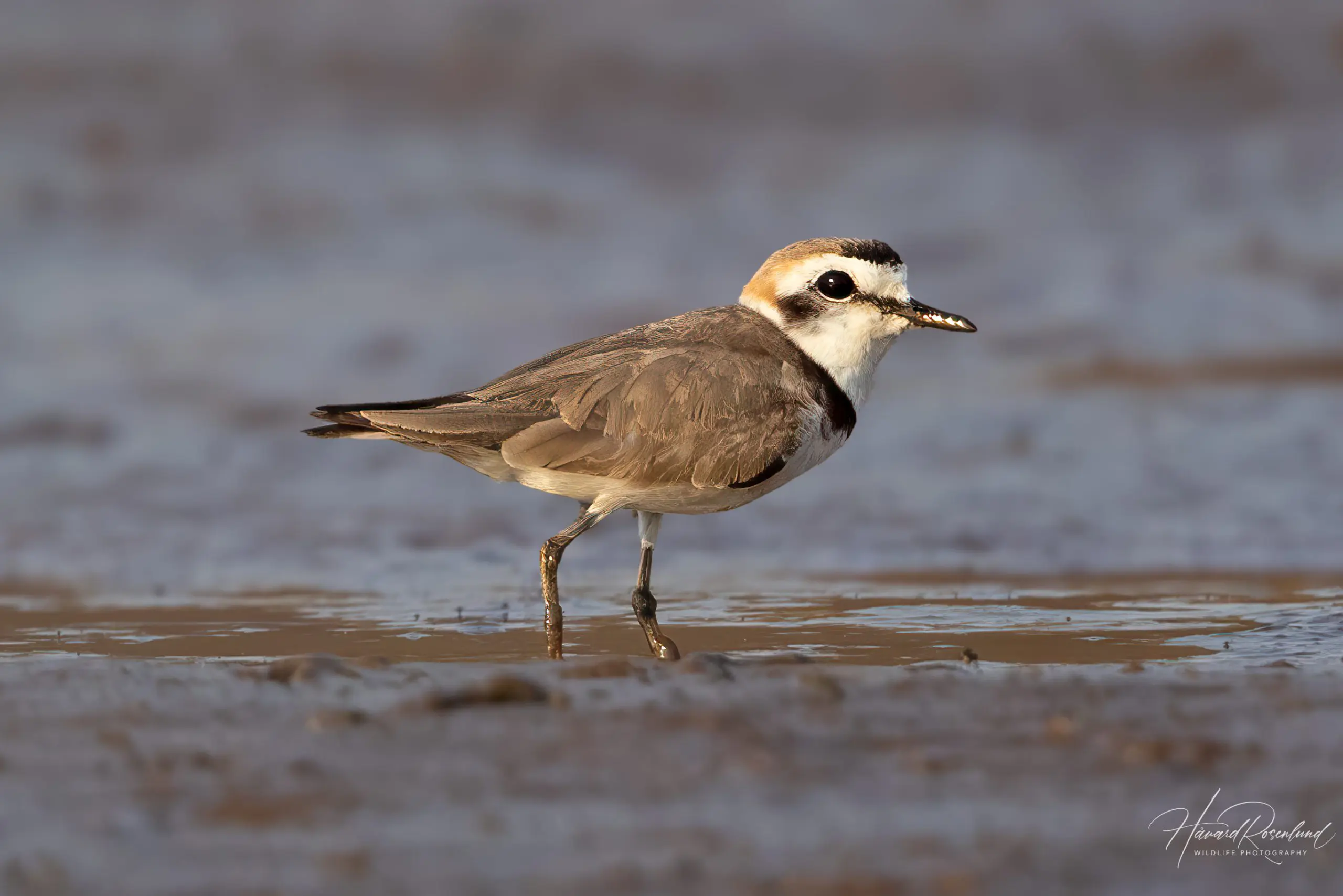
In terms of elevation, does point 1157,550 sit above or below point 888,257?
below

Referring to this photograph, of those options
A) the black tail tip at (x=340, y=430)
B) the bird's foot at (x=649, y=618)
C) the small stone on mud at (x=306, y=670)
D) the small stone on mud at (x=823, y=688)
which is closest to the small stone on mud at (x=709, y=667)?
the small stone on mud at (x=823, y=688)

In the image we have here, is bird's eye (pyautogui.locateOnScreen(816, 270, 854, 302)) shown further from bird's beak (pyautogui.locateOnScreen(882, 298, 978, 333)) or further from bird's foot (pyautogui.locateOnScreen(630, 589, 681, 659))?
bird's foot (pyautogui.locateOnScreen(630, 589, 681, 659))

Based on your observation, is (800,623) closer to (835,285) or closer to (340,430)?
(835,285)

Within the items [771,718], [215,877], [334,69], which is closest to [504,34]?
[334,69]

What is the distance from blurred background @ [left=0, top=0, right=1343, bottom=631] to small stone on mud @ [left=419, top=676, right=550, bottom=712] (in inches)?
99.2

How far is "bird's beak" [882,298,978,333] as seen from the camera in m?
5.55

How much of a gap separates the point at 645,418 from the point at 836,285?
0.85 metres

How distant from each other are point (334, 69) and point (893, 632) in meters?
9.09

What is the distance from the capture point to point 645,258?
11.7 metres

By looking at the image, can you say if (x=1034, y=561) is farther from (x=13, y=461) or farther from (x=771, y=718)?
(x=13, y=461)

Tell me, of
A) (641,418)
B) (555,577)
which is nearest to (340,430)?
(555,577)

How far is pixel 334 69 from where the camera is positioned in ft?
43.4

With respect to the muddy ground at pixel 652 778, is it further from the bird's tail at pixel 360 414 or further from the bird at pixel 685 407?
the bird's tail at pixel 360 414

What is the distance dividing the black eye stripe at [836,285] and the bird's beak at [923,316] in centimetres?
13
